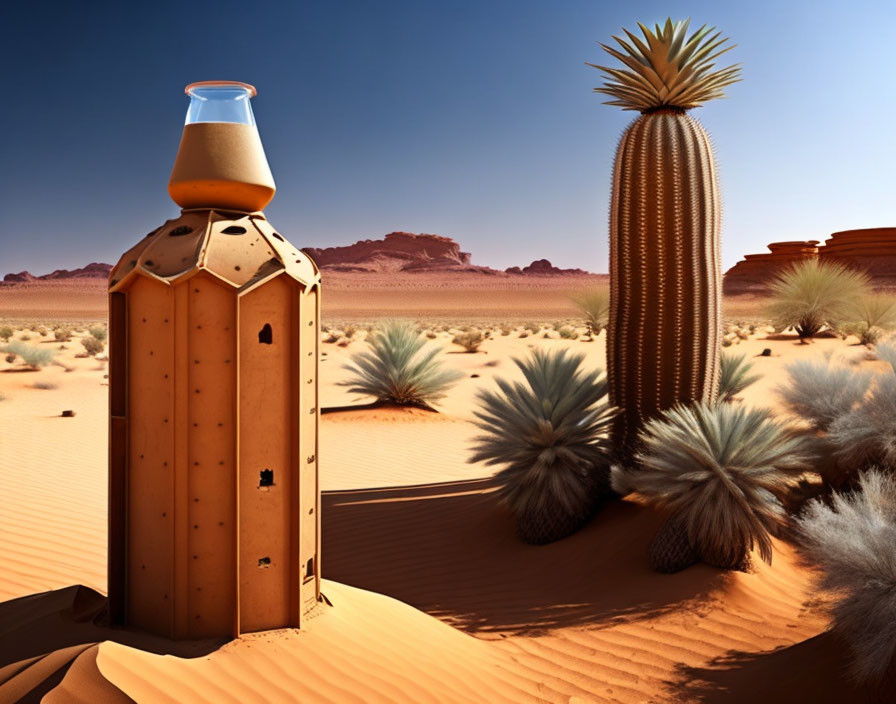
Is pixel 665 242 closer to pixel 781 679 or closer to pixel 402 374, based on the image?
pixel 781 679

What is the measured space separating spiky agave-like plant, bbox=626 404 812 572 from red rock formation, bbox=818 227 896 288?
2438 inches

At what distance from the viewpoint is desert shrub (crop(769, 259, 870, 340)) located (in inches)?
951

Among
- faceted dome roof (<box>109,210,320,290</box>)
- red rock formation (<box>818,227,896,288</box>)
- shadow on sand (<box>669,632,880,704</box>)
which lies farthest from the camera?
red rock formation (<box>818,227,896,288</box>)

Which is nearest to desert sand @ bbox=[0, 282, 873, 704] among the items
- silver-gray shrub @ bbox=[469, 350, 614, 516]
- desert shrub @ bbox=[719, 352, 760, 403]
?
silver-gray shrub @ bbox=[469, 350, 614, 516]

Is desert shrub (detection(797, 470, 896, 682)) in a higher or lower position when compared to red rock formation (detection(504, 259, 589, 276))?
lower

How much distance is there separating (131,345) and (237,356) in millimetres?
655

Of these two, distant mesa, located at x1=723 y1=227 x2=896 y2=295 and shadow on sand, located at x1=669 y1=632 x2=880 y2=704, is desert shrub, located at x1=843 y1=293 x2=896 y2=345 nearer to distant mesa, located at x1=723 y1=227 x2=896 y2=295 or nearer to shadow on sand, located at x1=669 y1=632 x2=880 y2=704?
shadow on sand, located at x1=669 y1=632 x2=880 y2=704

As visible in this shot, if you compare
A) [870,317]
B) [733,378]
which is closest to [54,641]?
[733,378]

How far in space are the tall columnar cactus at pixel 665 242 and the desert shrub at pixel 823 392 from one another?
1.26m

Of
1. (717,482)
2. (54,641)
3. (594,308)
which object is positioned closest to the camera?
(54,641)

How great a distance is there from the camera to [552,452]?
711cm

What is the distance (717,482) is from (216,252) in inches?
172

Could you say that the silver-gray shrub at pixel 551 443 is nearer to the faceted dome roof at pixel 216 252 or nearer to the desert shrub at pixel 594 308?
the faceted dome roof at pixel 216 252

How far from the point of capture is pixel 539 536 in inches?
282
